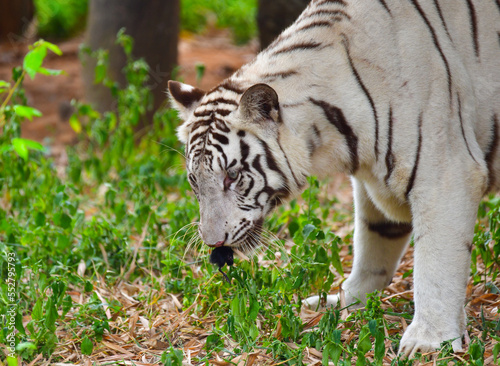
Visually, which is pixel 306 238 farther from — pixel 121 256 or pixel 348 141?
pixel 121 256

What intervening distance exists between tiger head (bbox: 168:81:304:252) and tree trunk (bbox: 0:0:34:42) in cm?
861

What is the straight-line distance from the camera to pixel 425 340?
2738 millimetres

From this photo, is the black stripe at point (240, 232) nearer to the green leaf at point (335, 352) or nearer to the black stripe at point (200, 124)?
the black stripe at point (200, 124)

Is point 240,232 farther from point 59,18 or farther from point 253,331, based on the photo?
point 59,18

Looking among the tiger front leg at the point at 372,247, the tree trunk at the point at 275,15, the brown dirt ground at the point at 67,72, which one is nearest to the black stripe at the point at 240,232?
the tiger front leg at the point at 372,247

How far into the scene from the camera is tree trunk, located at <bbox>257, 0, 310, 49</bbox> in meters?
6.02

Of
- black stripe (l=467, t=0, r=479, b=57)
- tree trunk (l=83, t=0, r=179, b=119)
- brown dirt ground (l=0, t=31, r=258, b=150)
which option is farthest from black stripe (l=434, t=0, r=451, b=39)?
brown dirt ground (l=0, t=31, r=258, b=150)

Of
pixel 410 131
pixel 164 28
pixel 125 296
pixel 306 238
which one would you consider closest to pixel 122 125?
pixel 164 28

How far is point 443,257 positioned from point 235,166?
3.06 feet

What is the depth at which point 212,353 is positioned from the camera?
290cm

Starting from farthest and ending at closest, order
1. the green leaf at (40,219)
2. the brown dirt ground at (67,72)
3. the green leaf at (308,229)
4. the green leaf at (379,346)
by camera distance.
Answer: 1. the brown dirt ground at (67,72)
2. the green leaf at (40,219)
3. the green leaf at (308,229)
4. the green leaf at (379,346)

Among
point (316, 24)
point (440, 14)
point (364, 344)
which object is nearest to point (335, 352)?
point (364, 344)

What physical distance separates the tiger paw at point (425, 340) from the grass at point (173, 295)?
0.13 ft

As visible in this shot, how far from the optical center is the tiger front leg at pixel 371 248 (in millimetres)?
3400
